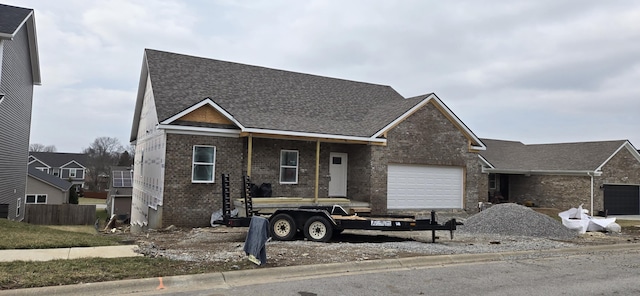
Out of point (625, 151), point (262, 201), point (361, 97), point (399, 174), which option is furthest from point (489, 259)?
point (625, 151)

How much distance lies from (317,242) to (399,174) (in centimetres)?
921

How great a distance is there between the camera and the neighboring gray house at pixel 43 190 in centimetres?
3784

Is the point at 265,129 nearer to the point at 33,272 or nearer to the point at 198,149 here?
the point at 198,149

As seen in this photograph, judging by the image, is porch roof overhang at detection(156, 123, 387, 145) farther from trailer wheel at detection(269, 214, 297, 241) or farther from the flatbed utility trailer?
trailer wheel at detection(269, 214, 297, 241)

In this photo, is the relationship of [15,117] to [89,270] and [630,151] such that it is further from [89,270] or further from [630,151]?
[630,151]

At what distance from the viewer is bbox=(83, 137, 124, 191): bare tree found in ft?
279

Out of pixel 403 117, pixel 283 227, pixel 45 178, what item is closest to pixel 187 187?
pixel 283 227

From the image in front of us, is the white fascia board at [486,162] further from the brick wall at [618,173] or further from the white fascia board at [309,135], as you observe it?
the white fascia board at [309,135]

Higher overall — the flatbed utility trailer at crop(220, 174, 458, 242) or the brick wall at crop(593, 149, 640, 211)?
the brick wall at crop(593, 149, 640, 211)

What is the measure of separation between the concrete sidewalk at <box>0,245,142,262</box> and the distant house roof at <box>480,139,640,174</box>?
83.4 feet

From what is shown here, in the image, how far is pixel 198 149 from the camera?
55.6 feet

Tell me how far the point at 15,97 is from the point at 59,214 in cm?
983

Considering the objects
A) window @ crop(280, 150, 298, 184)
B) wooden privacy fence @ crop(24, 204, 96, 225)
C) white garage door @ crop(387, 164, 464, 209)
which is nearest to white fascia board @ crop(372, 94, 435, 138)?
white garage door @ crop(387, 164, 464, 209)

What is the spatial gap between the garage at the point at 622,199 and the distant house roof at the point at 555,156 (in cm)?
218
